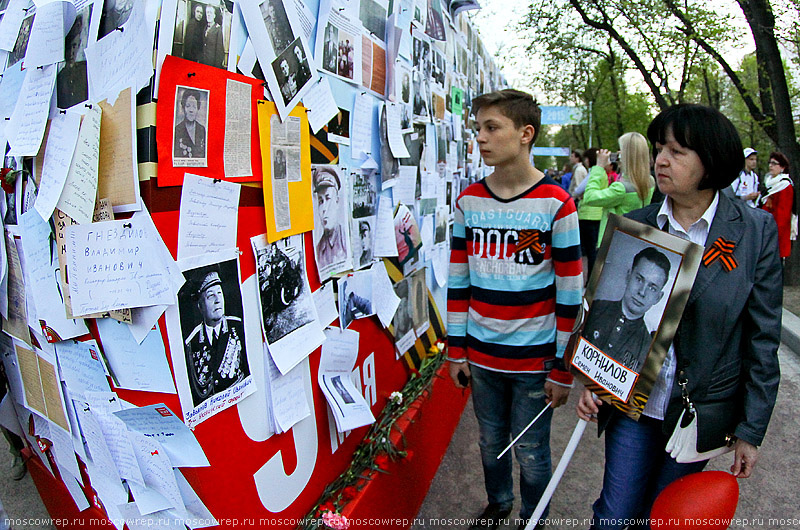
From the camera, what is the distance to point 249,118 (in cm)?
165

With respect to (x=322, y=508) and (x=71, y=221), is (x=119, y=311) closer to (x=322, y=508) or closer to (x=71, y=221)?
(x=71, y=221)

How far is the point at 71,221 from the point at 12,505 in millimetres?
2076

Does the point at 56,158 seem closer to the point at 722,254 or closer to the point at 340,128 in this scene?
the point at 340,128

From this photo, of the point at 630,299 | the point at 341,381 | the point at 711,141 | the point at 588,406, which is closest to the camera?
the point at 711,141

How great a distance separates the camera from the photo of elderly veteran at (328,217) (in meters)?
2.09

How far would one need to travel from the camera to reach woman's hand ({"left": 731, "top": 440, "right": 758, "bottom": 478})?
1.66 m

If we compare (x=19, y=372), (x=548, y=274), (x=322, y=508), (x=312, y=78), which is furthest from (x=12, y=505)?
(x=548, y=274)

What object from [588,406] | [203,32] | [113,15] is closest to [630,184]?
[588,406]

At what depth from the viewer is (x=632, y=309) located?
66.9 inches

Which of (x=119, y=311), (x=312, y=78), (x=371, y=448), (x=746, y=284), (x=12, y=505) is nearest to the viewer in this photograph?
(x=119, y=311)

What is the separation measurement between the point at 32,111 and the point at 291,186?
81 cm

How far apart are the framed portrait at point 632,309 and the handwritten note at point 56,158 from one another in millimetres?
1670

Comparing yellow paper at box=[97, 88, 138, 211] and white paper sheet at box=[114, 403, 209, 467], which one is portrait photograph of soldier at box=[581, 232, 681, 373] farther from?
yellow paper at box=[97, 88, 138, 211]

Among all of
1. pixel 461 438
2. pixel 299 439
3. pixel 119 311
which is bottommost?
pixel 461 438
